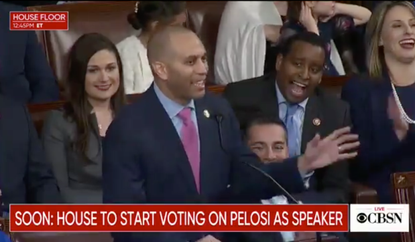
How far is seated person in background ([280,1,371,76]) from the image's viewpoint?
1.66 m

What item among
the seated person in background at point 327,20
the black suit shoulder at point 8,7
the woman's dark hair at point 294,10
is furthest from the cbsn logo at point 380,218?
the black suit shoulder at point 8,7

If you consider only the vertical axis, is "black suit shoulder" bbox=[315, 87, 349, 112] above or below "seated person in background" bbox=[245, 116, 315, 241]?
above

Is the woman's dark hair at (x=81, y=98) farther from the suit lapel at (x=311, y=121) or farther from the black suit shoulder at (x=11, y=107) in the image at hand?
the suit lapel at (x=311, y=121)

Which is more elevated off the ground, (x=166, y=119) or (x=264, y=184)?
(x=166, y=119)

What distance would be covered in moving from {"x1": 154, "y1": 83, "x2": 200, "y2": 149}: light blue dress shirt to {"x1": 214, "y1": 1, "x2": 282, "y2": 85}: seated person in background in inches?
3.2

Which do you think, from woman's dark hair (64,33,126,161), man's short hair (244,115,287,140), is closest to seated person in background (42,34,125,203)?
woman's dark hair (64,33,126,161)

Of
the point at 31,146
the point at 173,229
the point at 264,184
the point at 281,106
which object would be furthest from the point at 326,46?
the point at 31,146

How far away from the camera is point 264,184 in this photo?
161 cm

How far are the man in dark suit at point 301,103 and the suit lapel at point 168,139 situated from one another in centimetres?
12

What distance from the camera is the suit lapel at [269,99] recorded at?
1.63 metres

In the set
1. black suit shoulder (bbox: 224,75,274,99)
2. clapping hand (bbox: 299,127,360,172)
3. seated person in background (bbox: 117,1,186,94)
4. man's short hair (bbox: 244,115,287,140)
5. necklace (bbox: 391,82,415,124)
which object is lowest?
clapping hand (bbox: 299,127,360,172)

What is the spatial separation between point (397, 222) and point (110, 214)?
1.67ft

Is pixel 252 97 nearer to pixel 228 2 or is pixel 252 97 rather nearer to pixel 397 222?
pixel 228 2

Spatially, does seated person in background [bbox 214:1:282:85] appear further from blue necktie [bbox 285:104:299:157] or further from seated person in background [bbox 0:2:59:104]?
seated person in background [bbox 0:2:59:104]
